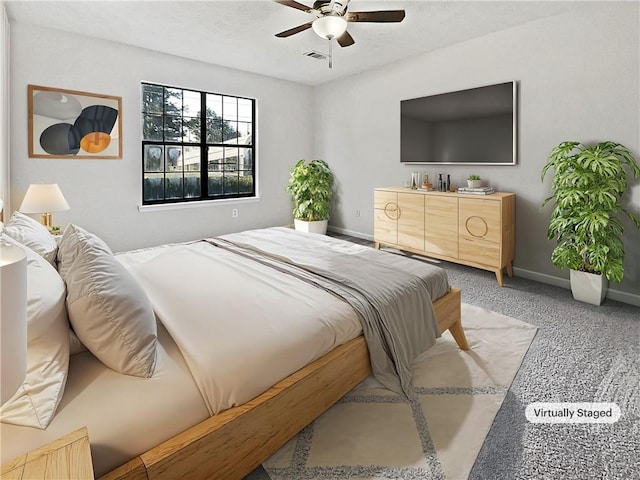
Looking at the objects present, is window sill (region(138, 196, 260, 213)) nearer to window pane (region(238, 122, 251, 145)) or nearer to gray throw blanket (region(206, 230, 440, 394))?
window pane (region(238, 122, 251, 145))

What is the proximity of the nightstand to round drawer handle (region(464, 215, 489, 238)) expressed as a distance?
3619 mm

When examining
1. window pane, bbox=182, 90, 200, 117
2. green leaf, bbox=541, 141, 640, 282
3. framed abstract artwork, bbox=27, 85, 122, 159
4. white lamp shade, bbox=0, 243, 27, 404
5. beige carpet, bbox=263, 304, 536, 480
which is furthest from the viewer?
window pane, bbox=182, 90, 200, 117

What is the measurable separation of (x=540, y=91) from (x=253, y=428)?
3888mm

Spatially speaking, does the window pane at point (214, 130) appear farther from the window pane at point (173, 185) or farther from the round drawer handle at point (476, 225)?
the round drawer handle at point (476, 225)

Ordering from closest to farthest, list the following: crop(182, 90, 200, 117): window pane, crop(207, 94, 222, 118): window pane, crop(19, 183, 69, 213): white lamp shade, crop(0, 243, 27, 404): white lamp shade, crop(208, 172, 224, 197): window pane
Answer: crop(0, 243, 27, 404): white lamp shade, crop(19, 183, 69, 213): white lamp shade, crop(182, 90, 200, 117): window pane, crop(207, 94, 222, 118): window pane, crop(208, 172, 224, 197): window pane

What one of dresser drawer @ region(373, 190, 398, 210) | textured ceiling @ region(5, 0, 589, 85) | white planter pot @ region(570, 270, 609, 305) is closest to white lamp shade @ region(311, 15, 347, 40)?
textured ceiling @ region(5, 0, 589, 85)

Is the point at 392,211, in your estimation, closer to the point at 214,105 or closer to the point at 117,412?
the point at 214,105

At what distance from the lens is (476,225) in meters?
3.78

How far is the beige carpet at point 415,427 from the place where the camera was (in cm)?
150

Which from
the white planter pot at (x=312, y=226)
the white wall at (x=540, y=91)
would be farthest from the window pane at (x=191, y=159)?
the white wall at (x=540, y=91)

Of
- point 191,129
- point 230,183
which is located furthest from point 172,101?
point 230,183

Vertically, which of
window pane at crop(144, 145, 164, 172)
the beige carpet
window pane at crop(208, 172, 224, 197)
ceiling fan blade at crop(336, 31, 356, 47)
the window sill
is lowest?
the beige carpet

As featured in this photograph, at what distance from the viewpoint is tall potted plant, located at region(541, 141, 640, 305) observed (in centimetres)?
293

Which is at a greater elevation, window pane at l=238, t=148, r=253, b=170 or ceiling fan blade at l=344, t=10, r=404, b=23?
ceiling fan blade at l=344, t=10, r=404, b=23
